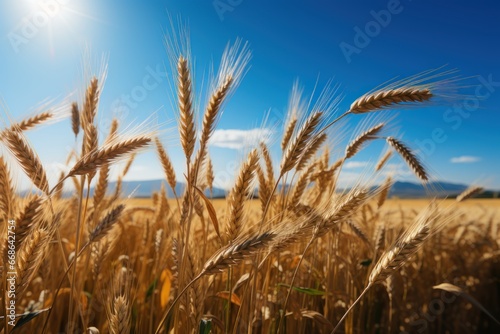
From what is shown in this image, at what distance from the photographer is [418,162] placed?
2236 millimetres

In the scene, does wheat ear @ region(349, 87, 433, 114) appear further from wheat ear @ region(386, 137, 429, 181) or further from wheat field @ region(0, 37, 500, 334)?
wheat ear @ region(386, 137, 429, 181)

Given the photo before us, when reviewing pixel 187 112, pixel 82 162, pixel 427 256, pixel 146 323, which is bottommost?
pixel 146 323

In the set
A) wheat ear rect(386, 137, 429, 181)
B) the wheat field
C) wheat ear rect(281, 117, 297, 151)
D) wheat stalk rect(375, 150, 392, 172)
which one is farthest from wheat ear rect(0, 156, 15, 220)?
wheat stalk rect(375, 150, 392, 172)

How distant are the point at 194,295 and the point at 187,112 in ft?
2.66

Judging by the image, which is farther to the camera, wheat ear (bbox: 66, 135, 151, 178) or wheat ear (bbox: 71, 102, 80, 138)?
wheat ear (bbox: 71, 102, 80, 138)

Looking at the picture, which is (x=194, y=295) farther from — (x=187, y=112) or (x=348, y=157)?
(x=348, y=157)

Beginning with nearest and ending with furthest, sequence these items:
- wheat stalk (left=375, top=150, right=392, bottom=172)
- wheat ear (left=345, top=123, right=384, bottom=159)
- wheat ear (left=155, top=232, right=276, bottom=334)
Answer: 1. wheat ear (left=155, top=232, right=276, bottom=334)
2. wheat ear (left=345, top=123, right=384, bottom=159)
3. wheat stalk (left=375, top=150, right=392, bottom=172)

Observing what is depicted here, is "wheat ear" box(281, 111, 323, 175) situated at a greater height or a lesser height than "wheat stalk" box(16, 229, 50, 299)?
greater

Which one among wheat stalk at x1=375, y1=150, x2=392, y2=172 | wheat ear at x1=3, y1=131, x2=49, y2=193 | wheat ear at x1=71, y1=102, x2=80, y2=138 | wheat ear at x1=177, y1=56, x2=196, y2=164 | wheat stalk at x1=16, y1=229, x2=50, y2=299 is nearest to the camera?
wheat stalk at x1=16, y1=229, x2=50, y2=299

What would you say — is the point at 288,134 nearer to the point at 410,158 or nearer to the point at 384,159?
the point at 410,158

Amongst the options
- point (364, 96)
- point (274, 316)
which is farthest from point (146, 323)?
point (364, 96)
